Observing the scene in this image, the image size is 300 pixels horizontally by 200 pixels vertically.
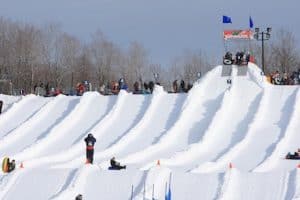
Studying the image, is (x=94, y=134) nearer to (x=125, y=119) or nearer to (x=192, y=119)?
(x=125, y=119)

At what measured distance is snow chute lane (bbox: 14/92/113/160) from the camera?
83.1 feet

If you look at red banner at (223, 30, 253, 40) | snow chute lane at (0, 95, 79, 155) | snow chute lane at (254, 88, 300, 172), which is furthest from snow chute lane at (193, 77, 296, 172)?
snow chute lane at (0, 95, 79, 155)

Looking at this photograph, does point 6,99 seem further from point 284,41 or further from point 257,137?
point 284,41

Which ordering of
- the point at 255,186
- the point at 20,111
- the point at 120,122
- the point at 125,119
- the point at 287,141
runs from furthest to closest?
1. the point at 20,111
2. the point at 125,119
3. the point at 120,122
4. the point at 287,141
5. the point at 255,186

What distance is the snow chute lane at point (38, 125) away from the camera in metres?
26.7

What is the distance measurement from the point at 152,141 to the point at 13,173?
24.6ft

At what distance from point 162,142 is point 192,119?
2573mm

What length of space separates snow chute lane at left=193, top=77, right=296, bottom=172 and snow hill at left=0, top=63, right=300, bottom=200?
0.03m

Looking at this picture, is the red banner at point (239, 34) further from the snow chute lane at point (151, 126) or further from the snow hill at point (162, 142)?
the snow chute lane at point (151, 126)

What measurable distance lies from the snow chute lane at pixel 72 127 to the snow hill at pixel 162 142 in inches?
1.7

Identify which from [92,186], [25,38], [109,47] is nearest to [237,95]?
[92,186]

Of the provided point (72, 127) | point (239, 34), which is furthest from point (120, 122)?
point (239, 34)

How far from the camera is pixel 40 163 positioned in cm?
2242

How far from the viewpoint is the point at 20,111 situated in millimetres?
31312
